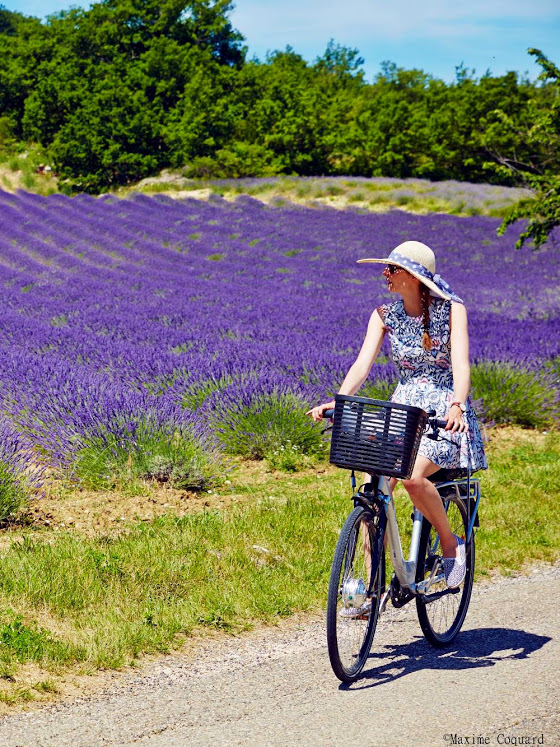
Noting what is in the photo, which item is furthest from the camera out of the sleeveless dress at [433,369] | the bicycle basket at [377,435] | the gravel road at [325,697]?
the sleeveless dress at [433,369]

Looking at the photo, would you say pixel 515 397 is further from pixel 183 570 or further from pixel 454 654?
pixel 454 654

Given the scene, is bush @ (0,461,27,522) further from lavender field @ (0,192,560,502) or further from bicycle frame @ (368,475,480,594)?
bicycle frame @ (368,475,480,594)

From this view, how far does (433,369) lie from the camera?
3941mm

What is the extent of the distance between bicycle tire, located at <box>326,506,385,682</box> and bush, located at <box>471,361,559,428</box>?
491cm

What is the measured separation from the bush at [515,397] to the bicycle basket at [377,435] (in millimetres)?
5126

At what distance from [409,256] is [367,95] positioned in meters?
52.9

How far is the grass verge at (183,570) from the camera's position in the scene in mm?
3873

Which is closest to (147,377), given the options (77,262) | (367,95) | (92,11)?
(77,262)

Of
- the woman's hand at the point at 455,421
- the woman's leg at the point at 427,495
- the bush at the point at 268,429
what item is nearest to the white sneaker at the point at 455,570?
the woman's leg at the point at 427,495

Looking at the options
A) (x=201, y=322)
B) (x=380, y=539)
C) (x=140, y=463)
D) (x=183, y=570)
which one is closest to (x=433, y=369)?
(x=380, y=539)

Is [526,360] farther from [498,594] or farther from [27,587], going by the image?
[27,587]

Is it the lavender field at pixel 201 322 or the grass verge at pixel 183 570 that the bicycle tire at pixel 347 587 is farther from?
the lavender field at pixel 201 322

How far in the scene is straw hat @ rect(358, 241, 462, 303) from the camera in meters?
3.79

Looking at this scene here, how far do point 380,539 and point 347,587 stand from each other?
241 mm
